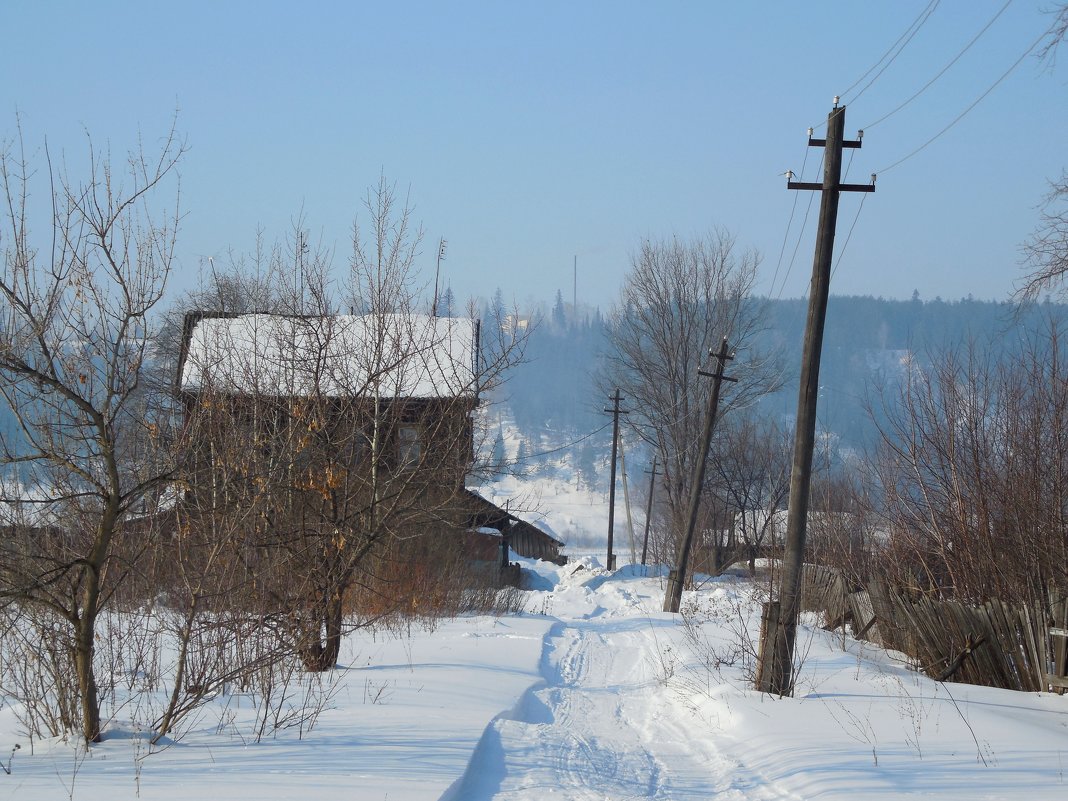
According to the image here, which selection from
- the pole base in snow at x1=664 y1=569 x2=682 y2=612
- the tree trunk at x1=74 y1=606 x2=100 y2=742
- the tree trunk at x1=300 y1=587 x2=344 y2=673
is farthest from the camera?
the pole base in snow at x1=664 y1=569 x2=682 y2=612

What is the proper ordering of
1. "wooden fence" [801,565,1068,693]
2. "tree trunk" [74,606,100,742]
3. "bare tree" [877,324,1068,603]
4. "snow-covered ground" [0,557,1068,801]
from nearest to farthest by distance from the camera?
1. "snow-covered ground" [0,557,1068,801]
2. "tree trunk" [74,606,100,742]
3. "wooden fence" [801,565,1068,693]
4. "bare tree" [877,324,1068,603]

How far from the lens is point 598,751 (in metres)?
7.66

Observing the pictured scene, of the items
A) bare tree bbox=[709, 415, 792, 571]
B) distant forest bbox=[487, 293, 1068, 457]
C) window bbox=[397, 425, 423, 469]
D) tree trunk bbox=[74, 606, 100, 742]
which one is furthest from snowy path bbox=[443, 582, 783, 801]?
distant forest bbox=[487, 293, 1068, 457]

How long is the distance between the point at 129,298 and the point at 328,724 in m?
3.60

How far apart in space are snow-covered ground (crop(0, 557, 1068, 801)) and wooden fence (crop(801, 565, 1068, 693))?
47 centimetres

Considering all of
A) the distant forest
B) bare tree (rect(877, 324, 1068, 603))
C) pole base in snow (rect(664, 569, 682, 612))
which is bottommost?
pole base in snow (rect(664, 569, 682, 612))

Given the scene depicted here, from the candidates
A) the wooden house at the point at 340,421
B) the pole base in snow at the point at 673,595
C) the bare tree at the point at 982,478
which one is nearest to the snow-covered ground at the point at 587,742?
the bare tree at the point at 982,478

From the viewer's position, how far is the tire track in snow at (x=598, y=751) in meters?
6.38

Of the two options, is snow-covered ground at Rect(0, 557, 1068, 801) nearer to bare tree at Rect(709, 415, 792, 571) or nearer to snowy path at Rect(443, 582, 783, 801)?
snowy path at Rect(443, 582, 783, 801)

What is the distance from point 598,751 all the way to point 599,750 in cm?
6

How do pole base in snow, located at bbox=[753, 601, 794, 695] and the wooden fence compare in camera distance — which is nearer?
pole base in snow, located at bbox=[753, 601, 794, 695]

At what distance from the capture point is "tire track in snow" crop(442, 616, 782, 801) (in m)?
6.38

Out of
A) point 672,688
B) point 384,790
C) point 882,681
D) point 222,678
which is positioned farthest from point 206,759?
point 882,681

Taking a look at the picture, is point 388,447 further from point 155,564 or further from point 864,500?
Result: point 864,500
